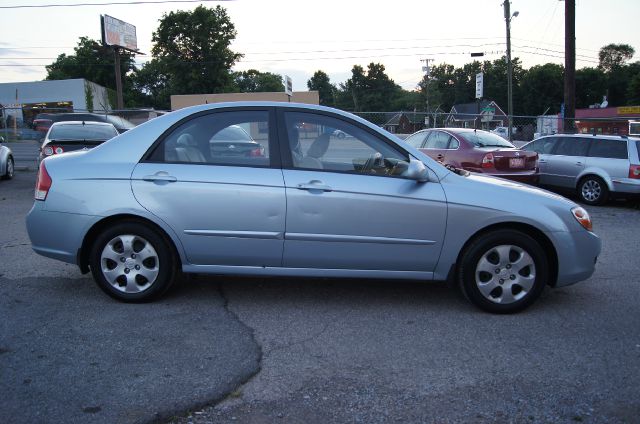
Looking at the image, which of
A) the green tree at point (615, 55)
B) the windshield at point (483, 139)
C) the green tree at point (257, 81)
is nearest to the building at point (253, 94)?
the windshield at point (483, 139)

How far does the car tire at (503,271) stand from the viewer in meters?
4.39

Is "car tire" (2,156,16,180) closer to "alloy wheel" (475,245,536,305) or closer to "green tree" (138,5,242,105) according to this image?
"alloy wheel" (475,245,536,305)

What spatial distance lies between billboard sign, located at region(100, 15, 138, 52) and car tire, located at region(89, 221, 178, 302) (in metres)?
49.0

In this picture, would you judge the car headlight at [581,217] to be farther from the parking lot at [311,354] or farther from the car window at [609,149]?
the car window at [609,149]

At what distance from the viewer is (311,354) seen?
3.70 m

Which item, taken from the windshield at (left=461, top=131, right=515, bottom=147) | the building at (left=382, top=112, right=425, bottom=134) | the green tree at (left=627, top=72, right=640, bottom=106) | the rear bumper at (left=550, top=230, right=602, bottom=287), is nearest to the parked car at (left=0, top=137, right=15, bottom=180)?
the windshield at (left=461, top=131, right=515, bottom=147)

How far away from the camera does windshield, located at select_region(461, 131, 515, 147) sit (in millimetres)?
10707

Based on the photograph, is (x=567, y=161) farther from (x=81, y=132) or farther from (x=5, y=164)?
(x=5, y=164)

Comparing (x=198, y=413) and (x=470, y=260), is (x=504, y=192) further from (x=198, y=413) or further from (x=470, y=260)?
(x=198, y=413)

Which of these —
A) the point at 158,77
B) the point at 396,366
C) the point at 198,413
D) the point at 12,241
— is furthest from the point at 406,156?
the point at 158,77

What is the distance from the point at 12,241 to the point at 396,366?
5.58m

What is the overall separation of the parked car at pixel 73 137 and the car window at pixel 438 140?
20.9ft

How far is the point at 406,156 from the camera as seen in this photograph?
4543 mm

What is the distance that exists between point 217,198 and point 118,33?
52.7 m
